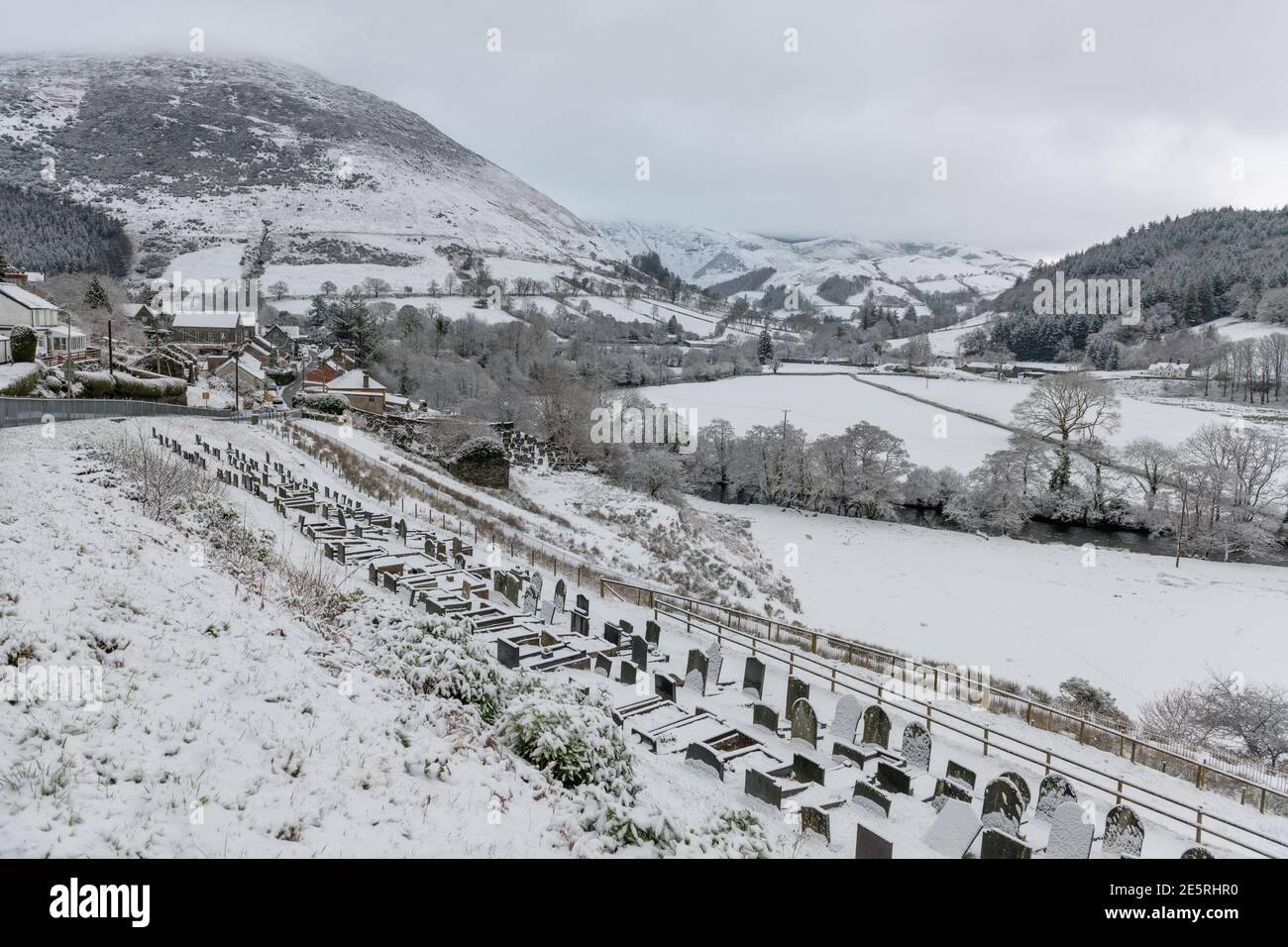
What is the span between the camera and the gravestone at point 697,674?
13.4 m

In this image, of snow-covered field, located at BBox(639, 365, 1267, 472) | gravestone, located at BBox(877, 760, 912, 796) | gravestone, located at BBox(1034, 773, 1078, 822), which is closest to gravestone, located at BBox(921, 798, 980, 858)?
gravestone, located at BBox(877, 760, 912, 796)

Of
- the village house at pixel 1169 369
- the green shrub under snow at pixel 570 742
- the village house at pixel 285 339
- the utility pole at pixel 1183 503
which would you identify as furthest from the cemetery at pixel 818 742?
the village house at pixel 1169 369

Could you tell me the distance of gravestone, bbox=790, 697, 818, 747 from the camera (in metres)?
11.2

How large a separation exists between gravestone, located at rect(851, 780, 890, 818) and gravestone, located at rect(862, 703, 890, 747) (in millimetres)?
1817

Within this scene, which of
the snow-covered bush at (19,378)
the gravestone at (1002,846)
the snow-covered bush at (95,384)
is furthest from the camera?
the snow-covered bush at (95,384)

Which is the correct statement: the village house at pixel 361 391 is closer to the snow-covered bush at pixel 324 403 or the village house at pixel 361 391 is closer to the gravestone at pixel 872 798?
the snow-covered bush at pixel 324 403

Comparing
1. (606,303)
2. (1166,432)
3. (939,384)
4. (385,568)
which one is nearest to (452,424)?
(385,568)

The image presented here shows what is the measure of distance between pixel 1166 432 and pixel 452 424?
192 feet

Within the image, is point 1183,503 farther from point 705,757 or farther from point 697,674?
point 705,757

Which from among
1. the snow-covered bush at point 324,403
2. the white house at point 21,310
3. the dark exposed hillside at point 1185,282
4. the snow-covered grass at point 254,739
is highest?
the dark exposed hillside at point 1185,282

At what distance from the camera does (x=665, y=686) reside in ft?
41.3

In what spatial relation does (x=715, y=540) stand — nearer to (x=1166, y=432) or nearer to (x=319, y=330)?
(x=1166, y=432)

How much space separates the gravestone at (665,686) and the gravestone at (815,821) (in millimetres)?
4388

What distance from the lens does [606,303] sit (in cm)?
16025
